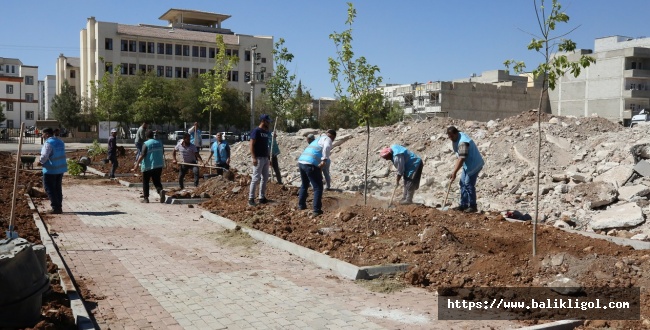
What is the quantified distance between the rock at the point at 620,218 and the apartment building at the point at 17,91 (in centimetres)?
8412

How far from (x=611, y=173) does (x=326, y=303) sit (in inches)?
401

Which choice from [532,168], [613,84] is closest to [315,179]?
[532,168]

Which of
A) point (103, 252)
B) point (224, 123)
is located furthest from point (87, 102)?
point (103, 252)

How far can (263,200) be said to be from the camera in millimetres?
12125

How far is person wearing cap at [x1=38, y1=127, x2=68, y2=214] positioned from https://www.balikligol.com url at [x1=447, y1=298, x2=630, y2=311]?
8.25 metres

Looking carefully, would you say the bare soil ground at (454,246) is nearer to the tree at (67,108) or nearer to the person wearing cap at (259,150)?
the person wearing cap at (259,150)

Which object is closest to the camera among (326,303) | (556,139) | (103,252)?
(326,303)

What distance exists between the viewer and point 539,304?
576cm

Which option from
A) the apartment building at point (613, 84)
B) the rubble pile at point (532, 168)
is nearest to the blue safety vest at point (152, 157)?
the rubble pile at point (532, 168)

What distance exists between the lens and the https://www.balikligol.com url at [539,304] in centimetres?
564

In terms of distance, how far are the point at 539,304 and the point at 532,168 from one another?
35.4 ft

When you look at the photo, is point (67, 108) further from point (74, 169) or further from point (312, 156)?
point (312, 156)

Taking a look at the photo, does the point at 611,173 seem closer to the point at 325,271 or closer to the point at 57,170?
the point at 325,271

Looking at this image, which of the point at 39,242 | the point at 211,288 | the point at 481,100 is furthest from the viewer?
the point at 481,100
